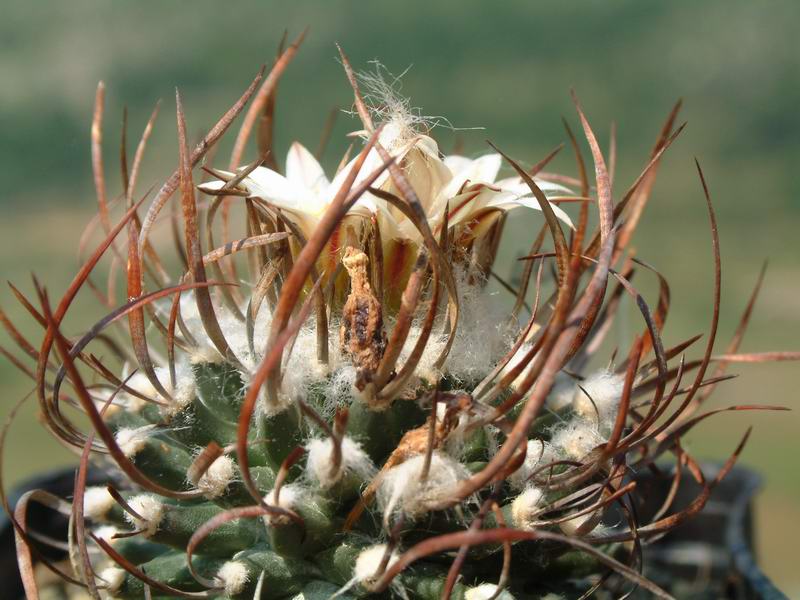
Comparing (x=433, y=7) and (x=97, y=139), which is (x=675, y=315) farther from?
(x=97, y=139)

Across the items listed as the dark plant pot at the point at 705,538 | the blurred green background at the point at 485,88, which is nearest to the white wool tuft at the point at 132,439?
the dark plant pot at the point at 705,538

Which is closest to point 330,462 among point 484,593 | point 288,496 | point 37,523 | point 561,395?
point 288,496

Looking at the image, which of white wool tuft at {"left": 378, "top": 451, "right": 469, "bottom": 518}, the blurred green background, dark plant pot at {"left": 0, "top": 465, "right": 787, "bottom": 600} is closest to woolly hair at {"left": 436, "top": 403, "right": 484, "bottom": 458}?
white wool tuft at {"left": 378, "top": 451, "right": 469, "bottom": 518}

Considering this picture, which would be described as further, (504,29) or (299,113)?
(504,29)

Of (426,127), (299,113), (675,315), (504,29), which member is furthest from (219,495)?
(504,29)

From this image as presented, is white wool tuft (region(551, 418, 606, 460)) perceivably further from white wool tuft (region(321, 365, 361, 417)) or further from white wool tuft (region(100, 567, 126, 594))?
white wool tuft (region(100, 567, 126, 594))

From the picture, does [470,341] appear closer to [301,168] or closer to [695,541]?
[301,168]

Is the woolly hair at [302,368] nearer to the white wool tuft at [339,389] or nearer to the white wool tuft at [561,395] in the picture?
the white wool tuft at [339,389]
